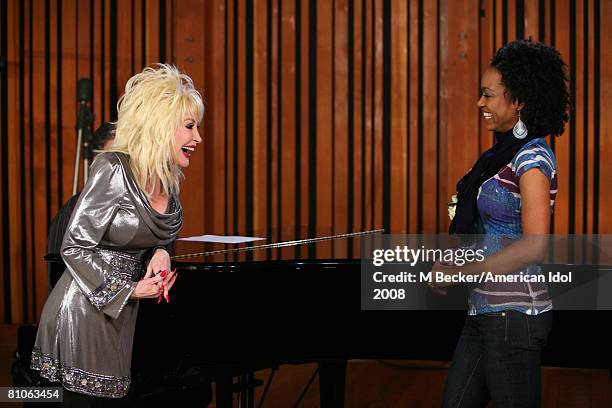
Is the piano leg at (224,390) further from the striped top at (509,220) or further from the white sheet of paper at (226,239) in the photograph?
the striped top at (509,220)

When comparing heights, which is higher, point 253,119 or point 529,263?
point 253,119

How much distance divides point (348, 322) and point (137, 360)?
772mm

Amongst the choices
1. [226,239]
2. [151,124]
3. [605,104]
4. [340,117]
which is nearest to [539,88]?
[151,124]

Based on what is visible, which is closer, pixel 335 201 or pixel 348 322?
pixel 348 322

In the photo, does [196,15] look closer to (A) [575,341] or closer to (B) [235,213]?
(B) [235,213]

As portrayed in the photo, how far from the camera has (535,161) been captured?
2.29 m

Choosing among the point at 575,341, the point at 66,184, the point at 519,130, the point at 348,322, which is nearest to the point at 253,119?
the point at 66,184

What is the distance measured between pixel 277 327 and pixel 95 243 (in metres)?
1.30

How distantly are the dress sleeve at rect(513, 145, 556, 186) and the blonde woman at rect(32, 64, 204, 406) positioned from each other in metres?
0.81

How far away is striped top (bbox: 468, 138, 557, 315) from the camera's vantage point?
2.31 meters

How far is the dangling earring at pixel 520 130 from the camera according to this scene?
2.37 metres

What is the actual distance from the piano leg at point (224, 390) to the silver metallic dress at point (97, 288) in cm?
117

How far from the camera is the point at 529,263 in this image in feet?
7.41

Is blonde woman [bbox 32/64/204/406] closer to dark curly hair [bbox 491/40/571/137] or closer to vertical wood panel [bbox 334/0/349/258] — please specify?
dark curly hair [bbox 491/40/571/137]
